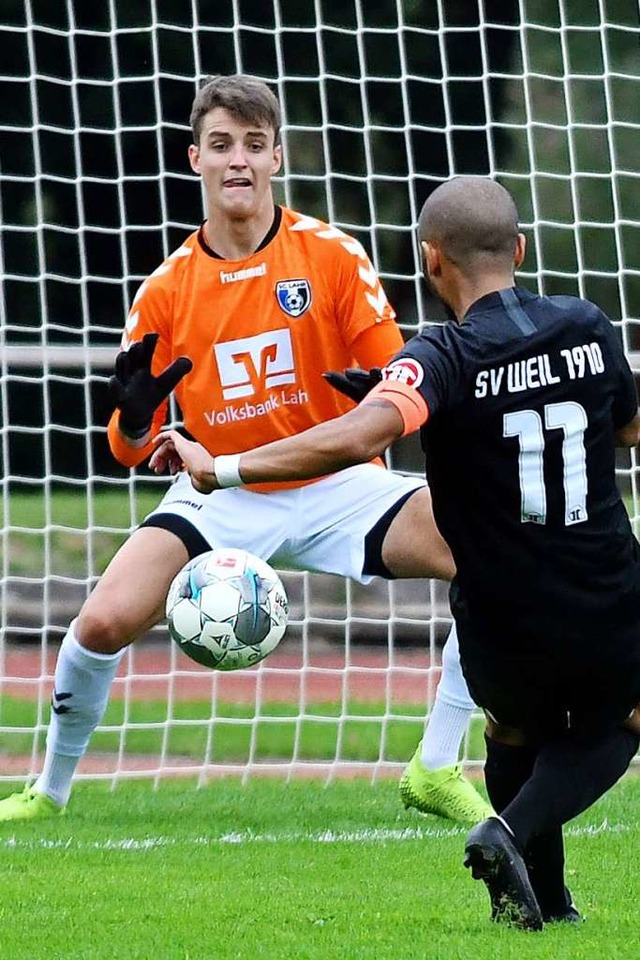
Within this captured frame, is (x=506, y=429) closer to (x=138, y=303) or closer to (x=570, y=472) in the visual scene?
(x=570, y=472)

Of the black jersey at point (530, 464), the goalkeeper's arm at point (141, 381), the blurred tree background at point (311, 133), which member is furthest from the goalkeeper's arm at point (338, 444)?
the blurred tree background at point (311, 133)

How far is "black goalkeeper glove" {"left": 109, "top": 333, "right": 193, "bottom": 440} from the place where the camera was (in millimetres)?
4293

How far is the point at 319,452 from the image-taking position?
3.40m

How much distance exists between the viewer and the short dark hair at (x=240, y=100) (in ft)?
17.4

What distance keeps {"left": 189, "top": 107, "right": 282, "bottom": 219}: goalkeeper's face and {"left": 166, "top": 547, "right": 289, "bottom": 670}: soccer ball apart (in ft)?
4.55

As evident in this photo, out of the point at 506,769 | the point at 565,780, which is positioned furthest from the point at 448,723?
the point at 565,780

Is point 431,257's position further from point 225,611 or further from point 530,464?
point 225,611

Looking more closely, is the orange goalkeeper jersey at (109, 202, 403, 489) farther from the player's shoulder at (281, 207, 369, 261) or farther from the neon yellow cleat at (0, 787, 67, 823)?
the neon yellow cleat at (0, 787, 67, 823)

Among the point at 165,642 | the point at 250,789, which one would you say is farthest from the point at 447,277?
the point at 165,642

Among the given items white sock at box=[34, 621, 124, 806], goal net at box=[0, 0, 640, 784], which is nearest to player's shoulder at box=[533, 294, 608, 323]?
white sock at box=[34, 621, 124, 806]

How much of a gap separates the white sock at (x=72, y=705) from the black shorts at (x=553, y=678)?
1.81m

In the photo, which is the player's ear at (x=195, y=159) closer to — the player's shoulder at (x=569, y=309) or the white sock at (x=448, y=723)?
the white sock at (x=448, y=723)

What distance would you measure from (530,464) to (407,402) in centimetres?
33

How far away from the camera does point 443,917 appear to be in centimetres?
378
